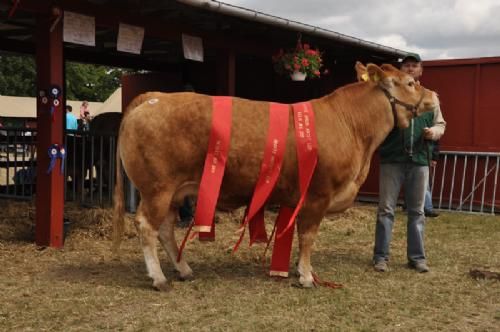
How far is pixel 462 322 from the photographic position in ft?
13.8

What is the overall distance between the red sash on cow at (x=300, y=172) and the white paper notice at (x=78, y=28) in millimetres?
2661

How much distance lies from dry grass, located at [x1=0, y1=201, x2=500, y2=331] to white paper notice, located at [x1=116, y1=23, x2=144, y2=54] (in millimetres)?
2189

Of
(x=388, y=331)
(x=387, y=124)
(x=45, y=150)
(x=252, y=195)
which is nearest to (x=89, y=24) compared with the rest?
(x=45, y=150)

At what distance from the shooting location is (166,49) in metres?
10.9

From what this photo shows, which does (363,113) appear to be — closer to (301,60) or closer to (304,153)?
(304,153)

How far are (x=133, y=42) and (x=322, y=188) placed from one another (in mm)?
3288

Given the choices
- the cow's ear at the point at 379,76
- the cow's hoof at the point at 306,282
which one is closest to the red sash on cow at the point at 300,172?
the cow's hoof at the point at 306,282

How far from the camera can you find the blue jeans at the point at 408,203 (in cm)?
578

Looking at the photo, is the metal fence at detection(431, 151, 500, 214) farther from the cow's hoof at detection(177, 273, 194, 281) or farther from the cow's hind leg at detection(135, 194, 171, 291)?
the cow's hind leg at detection(135, 194, 171, 291)

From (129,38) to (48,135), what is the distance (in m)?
1.58

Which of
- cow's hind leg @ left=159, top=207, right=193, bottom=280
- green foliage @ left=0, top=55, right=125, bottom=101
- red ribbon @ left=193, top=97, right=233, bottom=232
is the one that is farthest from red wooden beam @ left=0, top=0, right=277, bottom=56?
green foliage @ left=0, top=55, right=125, bottom=101

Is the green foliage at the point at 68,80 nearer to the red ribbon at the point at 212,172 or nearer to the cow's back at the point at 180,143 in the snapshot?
the cow's back at the point at 180,143

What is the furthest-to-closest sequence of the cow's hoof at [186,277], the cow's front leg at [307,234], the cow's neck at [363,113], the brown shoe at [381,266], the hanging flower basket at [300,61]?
the hanging flower basket at [300,61] → the brown shoe at [381,266] → the cow's neck at [363,113] → the cow's hoof at [186,277] → the cow's front leg at [307,234]

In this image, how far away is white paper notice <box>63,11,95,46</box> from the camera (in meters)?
6.27
